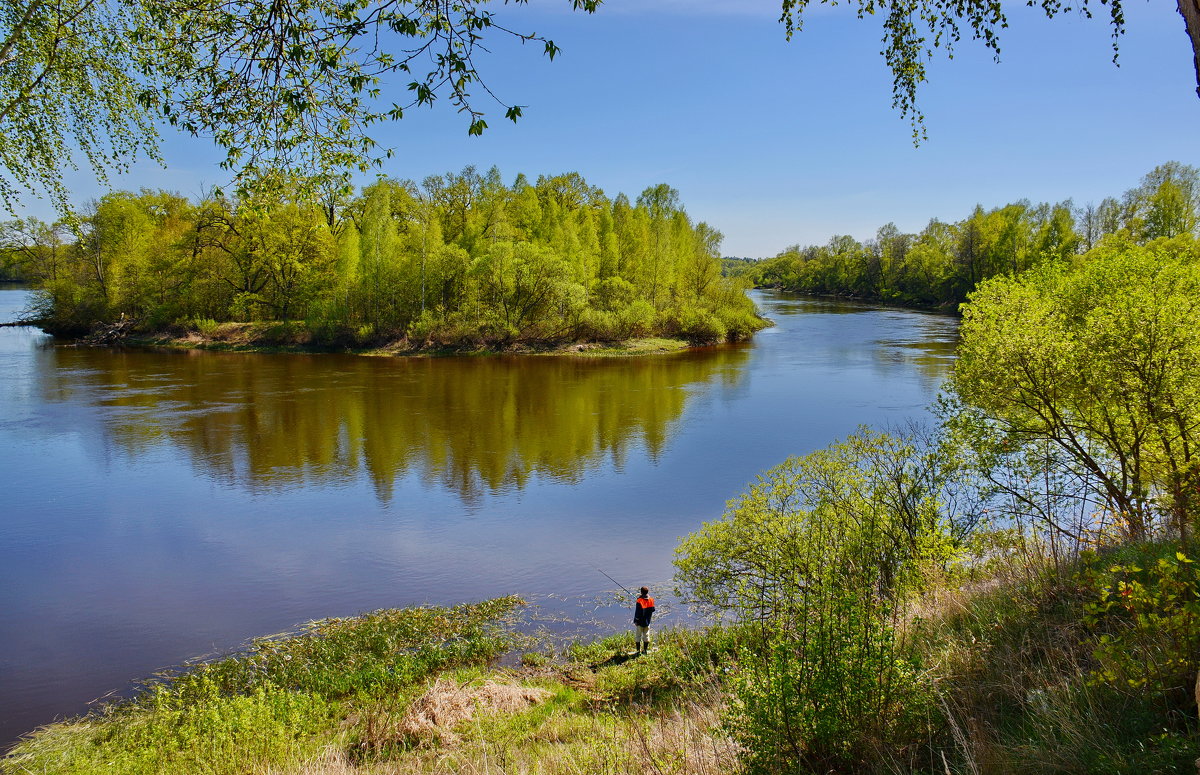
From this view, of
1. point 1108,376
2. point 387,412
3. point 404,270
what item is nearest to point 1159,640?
point 1108,376

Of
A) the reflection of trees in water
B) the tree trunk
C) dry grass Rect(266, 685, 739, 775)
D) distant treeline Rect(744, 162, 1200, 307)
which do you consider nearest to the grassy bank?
dry grass Rect(266, 685, 739, 775)

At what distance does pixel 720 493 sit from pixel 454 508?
22.7 feet

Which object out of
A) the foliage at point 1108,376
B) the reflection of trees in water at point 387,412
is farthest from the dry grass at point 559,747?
the reflection of trees in water at point 387,412

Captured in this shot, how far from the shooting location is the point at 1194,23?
10.6 feet

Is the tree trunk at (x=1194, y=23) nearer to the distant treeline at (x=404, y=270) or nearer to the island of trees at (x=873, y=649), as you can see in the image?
the island of trees at (x=873, y=649)

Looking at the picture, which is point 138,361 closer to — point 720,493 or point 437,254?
point 437,254

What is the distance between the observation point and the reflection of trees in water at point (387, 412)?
20031mm

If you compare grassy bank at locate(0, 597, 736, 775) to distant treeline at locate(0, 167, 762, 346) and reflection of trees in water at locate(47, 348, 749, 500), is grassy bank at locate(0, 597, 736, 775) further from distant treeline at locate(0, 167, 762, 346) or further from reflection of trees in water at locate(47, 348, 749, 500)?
distant treeline at locate(0, 167, 762, 346)

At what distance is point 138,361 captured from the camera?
41688mm

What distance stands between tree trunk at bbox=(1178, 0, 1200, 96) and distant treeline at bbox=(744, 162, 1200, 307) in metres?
33.0

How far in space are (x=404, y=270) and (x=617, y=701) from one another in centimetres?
4532

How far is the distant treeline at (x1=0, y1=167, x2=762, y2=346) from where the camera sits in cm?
4816

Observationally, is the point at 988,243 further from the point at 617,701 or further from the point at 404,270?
the point at 617,701

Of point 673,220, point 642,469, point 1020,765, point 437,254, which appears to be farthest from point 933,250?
point 1020,765
